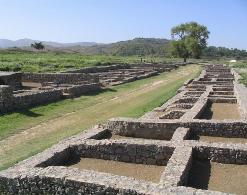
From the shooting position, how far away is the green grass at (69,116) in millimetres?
13129

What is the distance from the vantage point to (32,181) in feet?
28.4

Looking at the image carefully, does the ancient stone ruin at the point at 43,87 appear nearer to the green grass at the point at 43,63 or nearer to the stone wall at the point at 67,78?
the stone wall at the point at 67,78

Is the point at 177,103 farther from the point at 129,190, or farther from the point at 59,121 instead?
the point at 129,190

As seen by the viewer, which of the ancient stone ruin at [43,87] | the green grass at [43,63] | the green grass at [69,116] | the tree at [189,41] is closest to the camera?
the green grass at [69,116]

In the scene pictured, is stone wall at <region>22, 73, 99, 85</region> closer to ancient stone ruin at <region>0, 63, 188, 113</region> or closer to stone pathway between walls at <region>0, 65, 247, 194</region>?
→ ancient stone ruin at <region>0, 63, 188, 113</region>

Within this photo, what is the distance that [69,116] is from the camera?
18.3 meters

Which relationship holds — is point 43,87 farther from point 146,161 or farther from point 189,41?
point 189,41

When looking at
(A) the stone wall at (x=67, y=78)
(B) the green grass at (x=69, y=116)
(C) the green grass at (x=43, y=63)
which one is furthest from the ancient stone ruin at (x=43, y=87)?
(C) the green grass at (x=43, y=63)

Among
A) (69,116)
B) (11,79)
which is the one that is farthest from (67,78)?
(69,116)

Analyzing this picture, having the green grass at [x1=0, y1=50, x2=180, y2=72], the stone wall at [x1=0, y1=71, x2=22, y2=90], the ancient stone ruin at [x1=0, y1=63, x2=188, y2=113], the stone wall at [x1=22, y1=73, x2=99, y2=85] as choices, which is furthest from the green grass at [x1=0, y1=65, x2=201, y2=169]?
the green grass at [x1=0, y1=50, x2=180, y2=72]

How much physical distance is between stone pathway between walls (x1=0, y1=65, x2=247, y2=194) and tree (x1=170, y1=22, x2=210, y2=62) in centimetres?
7051

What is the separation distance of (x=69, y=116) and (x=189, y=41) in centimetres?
7246

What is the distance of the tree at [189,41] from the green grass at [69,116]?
6203 centimetres

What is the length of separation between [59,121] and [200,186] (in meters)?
9.15
